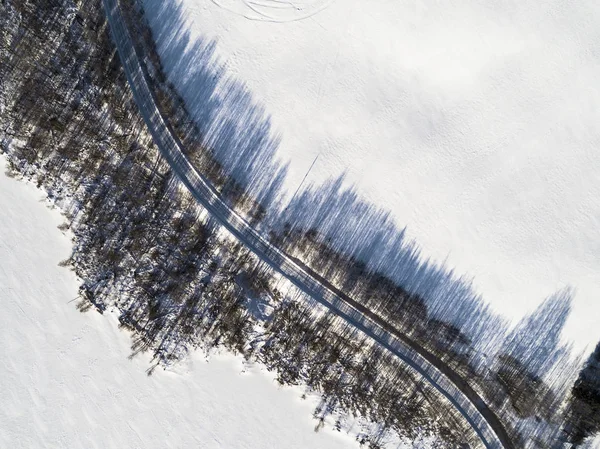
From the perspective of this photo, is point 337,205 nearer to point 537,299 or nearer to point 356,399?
point 356,399

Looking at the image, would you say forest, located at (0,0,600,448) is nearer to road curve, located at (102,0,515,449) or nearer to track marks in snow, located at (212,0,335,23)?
road curve, located at (102,0,515,449)

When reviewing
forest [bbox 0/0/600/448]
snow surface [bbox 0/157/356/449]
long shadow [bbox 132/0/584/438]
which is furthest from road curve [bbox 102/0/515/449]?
snow surface [bbox 0/157/356/449]

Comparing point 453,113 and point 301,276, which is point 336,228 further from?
point 453,113

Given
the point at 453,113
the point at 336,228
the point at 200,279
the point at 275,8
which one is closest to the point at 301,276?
the point at 336,228

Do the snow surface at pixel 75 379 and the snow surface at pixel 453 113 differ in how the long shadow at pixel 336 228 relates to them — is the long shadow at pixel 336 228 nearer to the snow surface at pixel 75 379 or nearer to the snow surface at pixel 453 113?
the snow surface at pixel 453 113

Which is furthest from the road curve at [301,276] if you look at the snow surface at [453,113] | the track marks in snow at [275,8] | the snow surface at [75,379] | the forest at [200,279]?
the snow surface at [75,379]

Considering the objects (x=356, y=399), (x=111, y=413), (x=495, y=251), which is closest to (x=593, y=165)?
(x=495, y=251)
